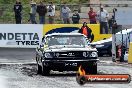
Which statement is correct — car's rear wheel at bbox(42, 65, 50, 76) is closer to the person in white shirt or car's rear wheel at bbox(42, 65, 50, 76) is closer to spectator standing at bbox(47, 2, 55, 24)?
the person in white shirt

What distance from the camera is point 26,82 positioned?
15672mm

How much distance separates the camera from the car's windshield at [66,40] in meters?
19.4

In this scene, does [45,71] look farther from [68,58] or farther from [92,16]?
[92,16]

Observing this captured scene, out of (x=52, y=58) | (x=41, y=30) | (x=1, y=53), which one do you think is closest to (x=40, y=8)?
(x=41, y=30)

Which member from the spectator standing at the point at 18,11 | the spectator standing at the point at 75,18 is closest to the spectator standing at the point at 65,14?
the spectator standing at the point at 75,18

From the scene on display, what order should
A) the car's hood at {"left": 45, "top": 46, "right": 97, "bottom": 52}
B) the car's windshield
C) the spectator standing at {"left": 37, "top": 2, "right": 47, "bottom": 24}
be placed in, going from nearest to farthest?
the car's hood at {"left": 45, "top": 46, "right": 97, "bottom": 52}
the car's windshield
the spectator standing at {"left": 37, "top": 2, "right": 47, "bottom": 24}

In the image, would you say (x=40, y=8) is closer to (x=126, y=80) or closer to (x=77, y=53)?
(x=77, y=53)

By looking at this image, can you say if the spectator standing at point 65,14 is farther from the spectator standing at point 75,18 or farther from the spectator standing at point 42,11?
the spectator standing at point 42,11

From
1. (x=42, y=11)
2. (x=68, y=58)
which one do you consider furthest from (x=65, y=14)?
(x=68, y=58)

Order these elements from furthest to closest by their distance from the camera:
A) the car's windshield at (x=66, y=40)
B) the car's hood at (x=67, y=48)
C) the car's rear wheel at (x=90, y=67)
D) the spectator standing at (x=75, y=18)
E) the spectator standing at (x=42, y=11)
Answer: the spectator standing at (x=42, y=11) < the spectator standing at (x=75, y=18) < the car's windshield at (x=66, y=40) < the car's hood at (x=67, y=48) < the car's rear wheel at (x=90, y=67)

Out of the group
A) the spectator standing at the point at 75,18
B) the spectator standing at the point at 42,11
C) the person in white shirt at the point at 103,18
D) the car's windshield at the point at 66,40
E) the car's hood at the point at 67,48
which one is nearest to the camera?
the car's hood at the point at 67,48

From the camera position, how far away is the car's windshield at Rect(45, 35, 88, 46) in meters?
19.4

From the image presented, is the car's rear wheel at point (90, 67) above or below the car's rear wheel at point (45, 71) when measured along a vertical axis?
above

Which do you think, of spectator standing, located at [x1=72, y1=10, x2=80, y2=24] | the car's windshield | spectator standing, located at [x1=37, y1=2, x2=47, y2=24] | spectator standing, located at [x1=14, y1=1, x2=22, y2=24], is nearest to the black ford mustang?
Result: the car's windshield
